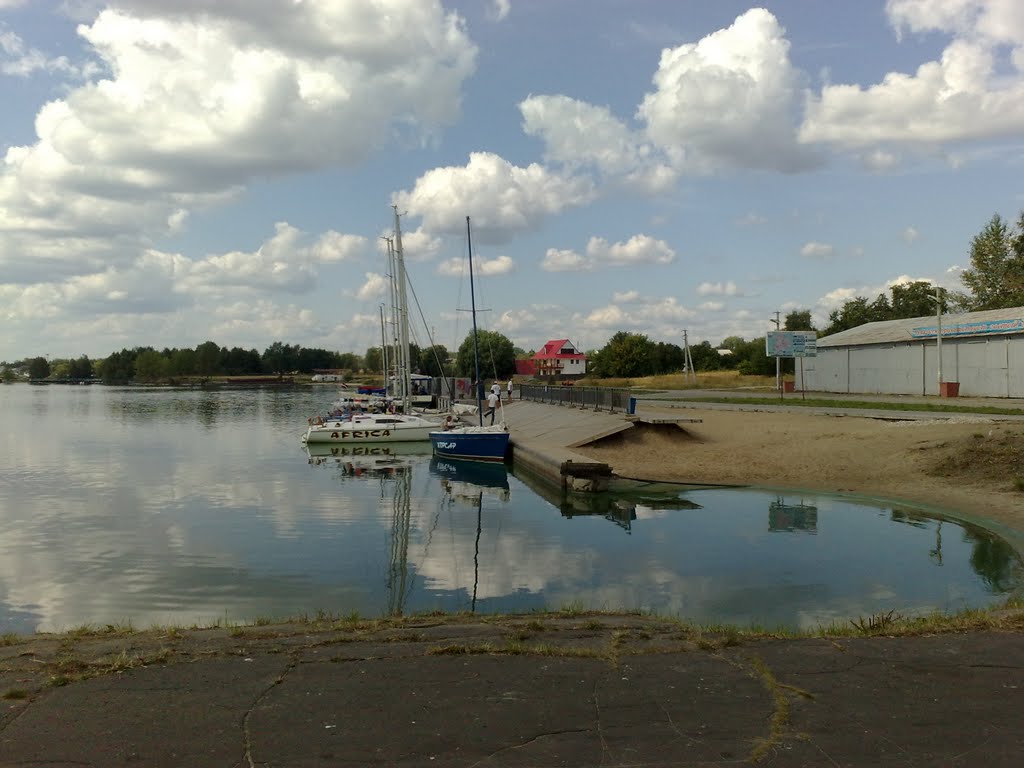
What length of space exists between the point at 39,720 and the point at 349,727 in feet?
7.20

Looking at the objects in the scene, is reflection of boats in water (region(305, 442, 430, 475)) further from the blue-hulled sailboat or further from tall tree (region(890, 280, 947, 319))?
tall tree (region(890, 280, 947, 319))

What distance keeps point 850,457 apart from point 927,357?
30129 mm

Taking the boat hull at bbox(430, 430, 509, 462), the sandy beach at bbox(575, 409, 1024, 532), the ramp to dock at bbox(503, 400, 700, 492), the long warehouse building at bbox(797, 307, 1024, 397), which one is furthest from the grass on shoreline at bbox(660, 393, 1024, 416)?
the boat hull at bbox(430, 430, 509, 462)

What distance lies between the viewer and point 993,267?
7600cm

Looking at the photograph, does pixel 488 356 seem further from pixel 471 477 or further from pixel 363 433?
pixel 471 477

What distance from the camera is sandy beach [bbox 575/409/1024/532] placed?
2119 centimetres

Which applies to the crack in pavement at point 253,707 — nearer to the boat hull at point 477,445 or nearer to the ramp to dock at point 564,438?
the ramp to dock at point 564,438

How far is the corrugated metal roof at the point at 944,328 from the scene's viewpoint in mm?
45844

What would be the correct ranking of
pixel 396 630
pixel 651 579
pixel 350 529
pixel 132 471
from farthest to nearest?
pixel 132 471, pixel 350 529, pixel 651 579, pixel 396 630

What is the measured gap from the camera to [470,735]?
5754 mm

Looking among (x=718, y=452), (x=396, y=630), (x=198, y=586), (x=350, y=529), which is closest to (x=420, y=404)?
(x=718, y=452)

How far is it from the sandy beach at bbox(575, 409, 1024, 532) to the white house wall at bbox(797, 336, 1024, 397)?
55.6ft

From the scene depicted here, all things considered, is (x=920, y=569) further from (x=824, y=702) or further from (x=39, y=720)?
(x=39, y=720)

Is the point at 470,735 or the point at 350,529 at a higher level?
the point at 470,735
